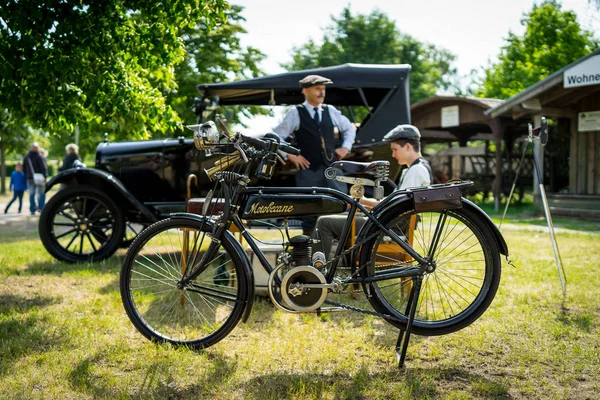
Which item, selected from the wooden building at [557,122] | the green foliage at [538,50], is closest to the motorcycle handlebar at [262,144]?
the wooden building at [557,122]

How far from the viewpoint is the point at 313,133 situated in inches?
245

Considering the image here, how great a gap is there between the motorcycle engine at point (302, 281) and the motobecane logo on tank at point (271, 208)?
202 mm

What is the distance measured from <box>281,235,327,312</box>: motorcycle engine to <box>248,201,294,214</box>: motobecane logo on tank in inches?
8.0

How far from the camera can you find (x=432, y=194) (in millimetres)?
3578

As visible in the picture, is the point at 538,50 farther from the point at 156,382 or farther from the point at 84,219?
the point at 156,382

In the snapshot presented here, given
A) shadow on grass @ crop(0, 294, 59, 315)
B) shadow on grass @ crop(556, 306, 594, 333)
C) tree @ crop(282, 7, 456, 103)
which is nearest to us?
shadow on grass @ crop(556, 306, 594, 333)

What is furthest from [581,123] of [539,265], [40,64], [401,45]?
[401,45]

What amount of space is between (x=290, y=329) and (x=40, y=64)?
2996mm

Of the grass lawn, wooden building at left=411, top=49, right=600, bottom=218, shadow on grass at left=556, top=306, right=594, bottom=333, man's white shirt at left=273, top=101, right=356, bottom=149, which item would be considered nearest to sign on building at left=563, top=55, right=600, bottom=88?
wooden building at left=411, top=49, right=600, bottom=218

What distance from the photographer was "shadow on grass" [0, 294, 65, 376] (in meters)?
3.72

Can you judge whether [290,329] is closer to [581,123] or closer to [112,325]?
[112,325]

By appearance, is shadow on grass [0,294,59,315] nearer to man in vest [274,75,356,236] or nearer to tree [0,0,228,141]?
tree [0,0,228,141]

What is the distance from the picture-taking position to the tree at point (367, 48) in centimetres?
3678

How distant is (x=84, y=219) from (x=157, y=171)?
1068 millimetres
